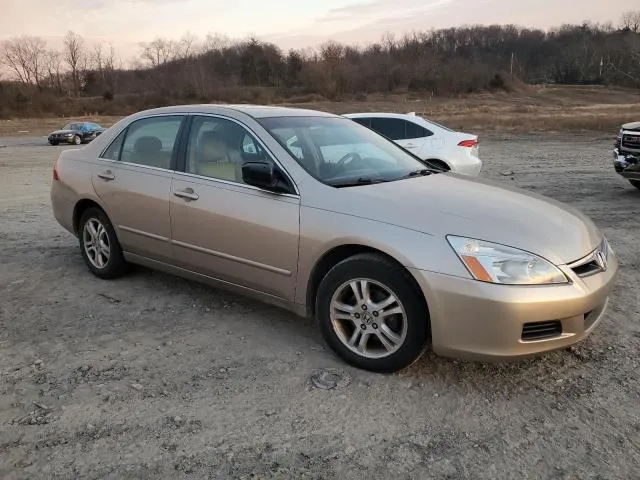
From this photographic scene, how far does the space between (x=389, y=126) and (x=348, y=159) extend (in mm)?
6548

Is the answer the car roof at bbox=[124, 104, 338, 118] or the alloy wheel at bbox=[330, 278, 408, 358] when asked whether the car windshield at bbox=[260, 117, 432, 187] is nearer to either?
the car roof at bbox=[124, 104, 338, 118]

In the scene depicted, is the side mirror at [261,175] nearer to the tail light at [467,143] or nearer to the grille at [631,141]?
the tail light at [467,143]

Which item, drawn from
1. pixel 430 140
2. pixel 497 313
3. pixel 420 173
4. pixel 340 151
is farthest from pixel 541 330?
pixel 430 140

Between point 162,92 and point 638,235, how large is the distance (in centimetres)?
8341

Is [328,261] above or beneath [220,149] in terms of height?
beneath

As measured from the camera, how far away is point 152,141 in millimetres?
4758

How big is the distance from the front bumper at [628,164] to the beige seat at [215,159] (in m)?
7.62

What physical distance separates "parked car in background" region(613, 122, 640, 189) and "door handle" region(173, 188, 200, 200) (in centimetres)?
782

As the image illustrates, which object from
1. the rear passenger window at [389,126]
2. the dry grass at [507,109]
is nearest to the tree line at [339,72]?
the dry grass at [507,109]

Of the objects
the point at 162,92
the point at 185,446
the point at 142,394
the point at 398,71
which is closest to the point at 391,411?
the point at 185,446

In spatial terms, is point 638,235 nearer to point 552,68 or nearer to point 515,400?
point 515,400

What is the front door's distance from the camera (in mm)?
3695

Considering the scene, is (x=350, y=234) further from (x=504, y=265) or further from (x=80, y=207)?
(x=80, y=207)

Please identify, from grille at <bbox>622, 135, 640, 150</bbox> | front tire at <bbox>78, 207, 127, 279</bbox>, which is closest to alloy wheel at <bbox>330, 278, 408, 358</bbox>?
front tire at <bbox>78, 207, 127, 279</bbox>
